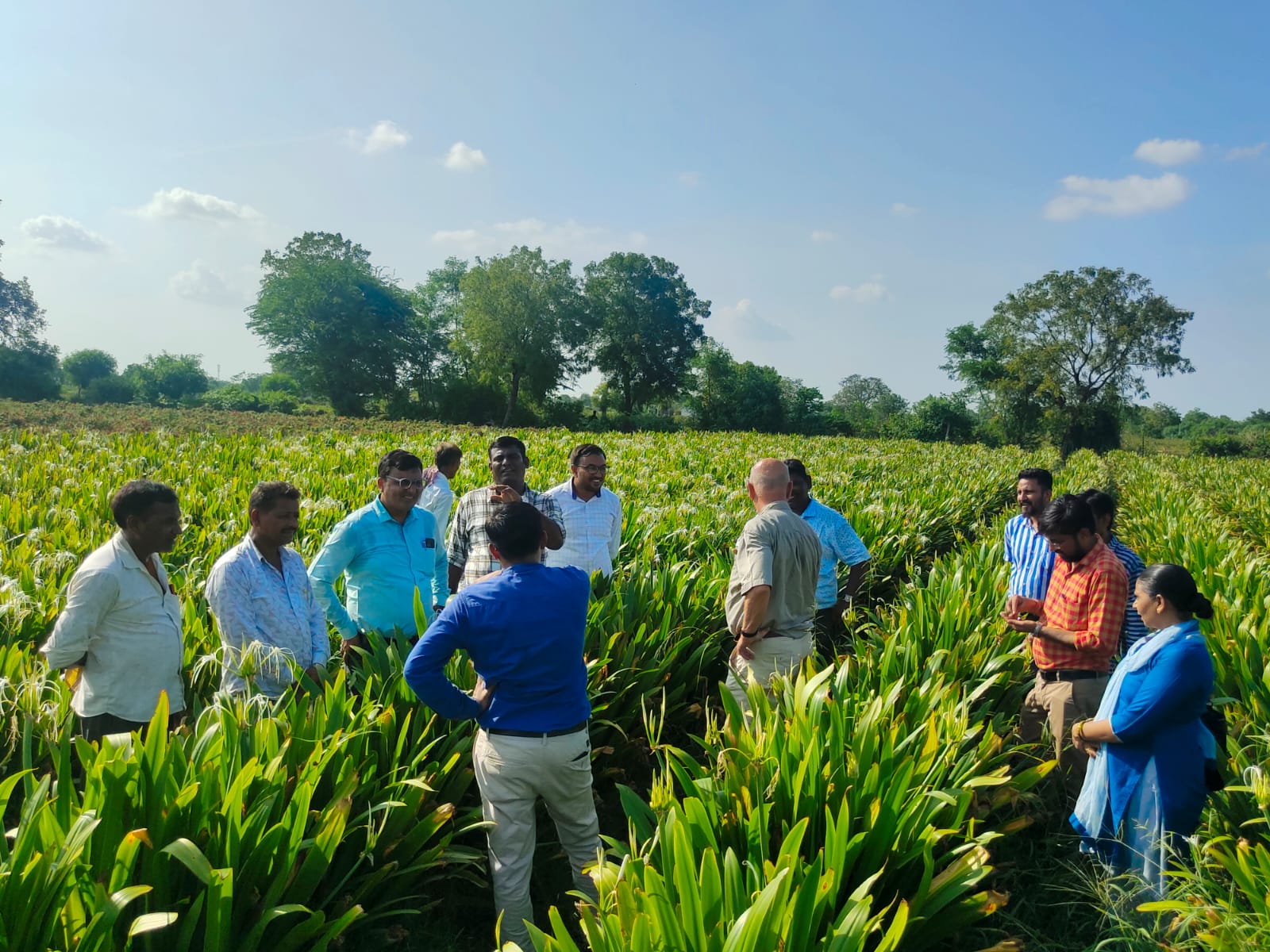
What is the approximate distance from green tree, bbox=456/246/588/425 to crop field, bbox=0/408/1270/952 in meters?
40.1

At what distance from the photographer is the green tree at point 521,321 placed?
4491cm

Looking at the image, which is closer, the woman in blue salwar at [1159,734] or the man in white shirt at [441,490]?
the woman in blue salwar at [1159,734]

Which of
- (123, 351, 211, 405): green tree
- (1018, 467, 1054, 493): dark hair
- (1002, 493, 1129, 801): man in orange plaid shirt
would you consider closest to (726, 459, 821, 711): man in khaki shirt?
(1002, 493, 1129, 801): man in orange plaid shirt

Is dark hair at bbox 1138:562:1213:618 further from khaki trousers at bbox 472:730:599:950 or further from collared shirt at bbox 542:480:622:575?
collared shirt at bbox 542:480:622:575

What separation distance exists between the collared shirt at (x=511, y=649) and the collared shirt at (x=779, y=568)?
3.95 ft

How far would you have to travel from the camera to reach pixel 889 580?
839 centimetres

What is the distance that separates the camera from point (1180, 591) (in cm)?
285

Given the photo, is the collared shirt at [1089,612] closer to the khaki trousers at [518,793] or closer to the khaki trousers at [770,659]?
the khaki trousers at [770,659]

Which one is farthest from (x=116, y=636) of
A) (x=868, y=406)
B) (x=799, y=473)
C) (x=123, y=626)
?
(x=868, y=406)

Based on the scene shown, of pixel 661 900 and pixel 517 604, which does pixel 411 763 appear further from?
pixel 661 900

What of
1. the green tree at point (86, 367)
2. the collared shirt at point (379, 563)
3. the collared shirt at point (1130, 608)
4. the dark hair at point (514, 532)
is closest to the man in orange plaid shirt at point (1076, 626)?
the collared shirt at point (1130, 608)

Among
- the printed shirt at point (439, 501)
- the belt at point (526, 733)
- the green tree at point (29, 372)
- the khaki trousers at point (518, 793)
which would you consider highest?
the green tree at point (29, 372)

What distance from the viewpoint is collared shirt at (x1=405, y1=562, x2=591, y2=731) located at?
8.84ft

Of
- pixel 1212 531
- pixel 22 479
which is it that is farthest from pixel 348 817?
pixel 1212 531
